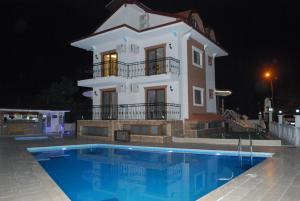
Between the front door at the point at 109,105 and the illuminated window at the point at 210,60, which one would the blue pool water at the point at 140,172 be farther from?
the illuminated window at the point at 210,60

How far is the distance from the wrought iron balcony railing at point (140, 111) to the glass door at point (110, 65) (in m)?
2.52

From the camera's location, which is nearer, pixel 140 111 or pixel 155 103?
pixel 155 103

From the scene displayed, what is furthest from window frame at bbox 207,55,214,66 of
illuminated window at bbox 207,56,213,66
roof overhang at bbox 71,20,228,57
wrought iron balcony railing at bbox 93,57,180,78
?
wrought iron balcony railing at bbox 93,57,180,78

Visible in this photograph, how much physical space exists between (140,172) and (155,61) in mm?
Result: 9863

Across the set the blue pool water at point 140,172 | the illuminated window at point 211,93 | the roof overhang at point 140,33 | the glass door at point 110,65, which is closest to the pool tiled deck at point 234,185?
the blue pool water at point 140,172

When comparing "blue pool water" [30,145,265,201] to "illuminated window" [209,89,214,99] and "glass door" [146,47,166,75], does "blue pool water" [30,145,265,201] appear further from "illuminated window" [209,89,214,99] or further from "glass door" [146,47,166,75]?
"illuminated window" [209,89,214,99]

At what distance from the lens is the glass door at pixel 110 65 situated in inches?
762

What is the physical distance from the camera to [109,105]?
780 inches

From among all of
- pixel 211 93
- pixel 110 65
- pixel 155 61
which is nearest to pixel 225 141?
pixel 155 61

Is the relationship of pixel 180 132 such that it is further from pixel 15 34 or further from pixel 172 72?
pixel 15 34

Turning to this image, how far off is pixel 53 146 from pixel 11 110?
39.4 ft

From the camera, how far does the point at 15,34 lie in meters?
36.0

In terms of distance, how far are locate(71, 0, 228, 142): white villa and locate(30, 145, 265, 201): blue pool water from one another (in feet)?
12.9

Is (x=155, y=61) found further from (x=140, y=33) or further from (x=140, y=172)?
(x=140, y=172)
